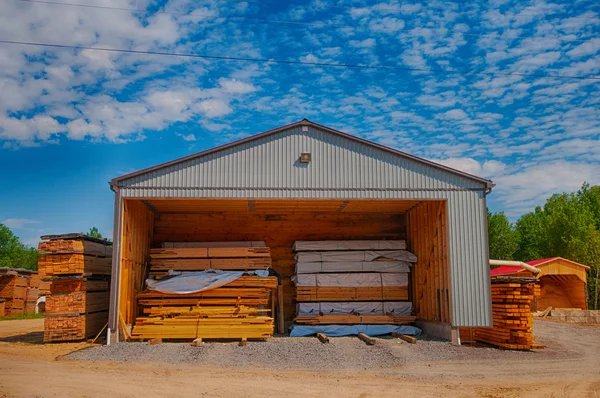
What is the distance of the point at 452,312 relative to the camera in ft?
51.7

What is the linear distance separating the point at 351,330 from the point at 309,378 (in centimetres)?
657

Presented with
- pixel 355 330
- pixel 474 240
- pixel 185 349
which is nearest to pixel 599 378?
pixel 474 240

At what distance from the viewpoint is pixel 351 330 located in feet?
58.4

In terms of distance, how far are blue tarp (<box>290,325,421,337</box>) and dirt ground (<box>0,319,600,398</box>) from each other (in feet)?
9.75

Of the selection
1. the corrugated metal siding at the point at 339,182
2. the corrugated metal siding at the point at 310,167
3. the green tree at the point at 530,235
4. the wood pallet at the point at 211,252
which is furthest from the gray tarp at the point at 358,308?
the green tree at the point at 530,235

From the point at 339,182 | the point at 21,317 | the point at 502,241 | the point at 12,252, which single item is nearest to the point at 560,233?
the point at 502,241

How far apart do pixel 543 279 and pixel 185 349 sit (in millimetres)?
25006

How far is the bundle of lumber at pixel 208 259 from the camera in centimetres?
1781

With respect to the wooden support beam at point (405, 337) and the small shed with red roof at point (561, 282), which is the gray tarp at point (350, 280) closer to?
the wooden support beam at point (405, 337)

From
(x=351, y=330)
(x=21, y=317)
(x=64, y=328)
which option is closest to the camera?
(x=64, y=328)

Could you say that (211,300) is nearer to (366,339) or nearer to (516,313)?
(366,339)

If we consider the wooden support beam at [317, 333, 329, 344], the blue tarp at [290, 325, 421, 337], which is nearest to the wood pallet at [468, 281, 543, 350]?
the blue tarp at [290, 325, 421, 337]

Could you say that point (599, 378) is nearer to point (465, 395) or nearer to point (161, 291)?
point (465, 395)

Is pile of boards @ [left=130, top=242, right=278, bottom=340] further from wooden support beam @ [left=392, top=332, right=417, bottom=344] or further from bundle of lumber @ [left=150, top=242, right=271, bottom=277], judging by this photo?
wooden support beam @ [left=392, top=332, right=417, bottom=344]
